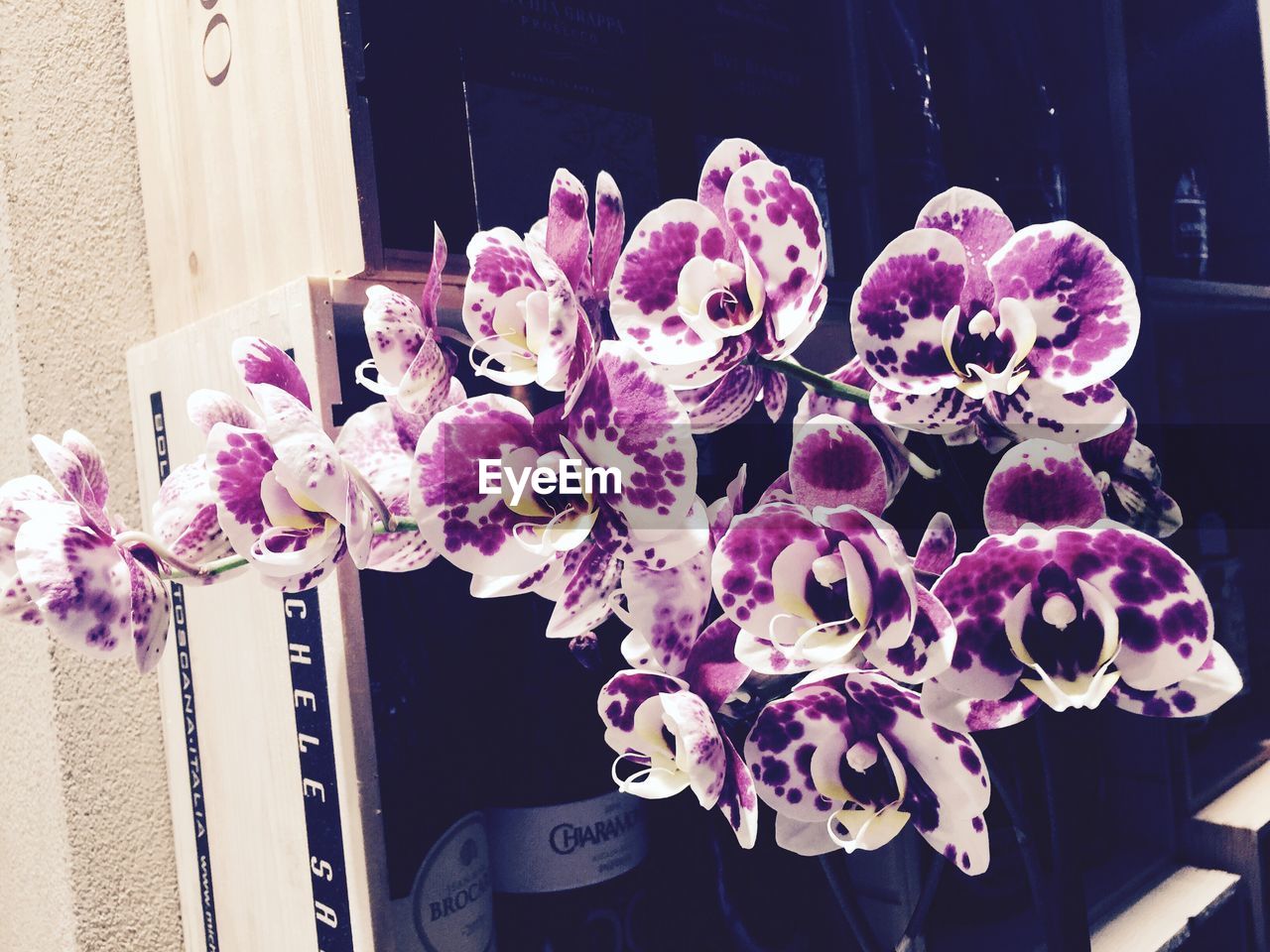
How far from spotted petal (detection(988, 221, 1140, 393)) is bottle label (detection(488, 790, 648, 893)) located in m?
0.45

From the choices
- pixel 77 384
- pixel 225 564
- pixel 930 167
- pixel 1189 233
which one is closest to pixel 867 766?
pixel 225 564

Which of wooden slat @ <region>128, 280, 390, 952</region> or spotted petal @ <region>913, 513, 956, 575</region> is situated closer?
spotted petal @ <region>913, 513, 956, 575</region>

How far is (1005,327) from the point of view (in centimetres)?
30

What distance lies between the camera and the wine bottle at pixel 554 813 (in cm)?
61

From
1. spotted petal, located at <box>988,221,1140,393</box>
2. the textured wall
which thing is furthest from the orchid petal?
the textured wall

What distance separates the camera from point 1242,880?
945 millimetres

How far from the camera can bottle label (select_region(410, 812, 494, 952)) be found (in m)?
0.55

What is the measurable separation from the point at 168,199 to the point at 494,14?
311 mm

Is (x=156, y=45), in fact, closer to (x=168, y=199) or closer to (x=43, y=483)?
(x=168, y=199)

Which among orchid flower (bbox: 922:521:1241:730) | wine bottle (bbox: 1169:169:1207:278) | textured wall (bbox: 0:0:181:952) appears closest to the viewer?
orchid flower (bbox: 922:521:1241:730)

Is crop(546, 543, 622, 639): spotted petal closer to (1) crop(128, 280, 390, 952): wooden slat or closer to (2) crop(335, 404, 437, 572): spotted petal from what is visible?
(2) crop(335, 404, 437, 572): spotted petal

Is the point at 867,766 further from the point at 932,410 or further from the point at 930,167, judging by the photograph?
the point at 930,167

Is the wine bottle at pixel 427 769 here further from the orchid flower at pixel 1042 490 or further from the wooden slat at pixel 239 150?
the orchid flower at pixel 1042 490

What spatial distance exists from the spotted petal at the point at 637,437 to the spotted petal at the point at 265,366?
0.13 m
